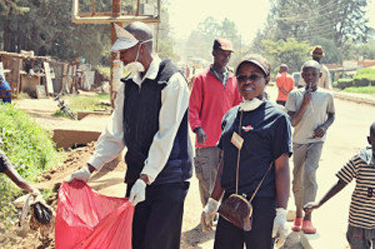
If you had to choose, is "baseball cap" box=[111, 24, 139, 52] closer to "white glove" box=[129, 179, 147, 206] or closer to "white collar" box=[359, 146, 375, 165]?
"white glove" box=[129, 179, 147, 206]

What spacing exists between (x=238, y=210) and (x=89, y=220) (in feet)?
3.29

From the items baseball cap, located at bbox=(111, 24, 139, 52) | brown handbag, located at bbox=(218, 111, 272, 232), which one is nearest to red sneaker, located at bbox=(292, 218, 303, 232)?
brown handbag, located at bbox=(218, 111, 272, 232)

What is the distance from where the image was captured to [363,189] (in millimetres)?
3098

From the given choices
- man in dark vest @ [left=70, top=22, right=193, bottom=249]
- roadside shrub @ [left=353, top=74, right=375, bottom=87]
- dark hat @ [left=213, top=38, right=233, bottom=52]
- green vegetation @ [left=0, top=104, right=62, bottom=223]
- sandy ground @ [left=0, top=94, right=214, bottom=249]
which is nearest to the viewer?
man in dark vest @ [left=70, top=22, right=193, bottom=249]

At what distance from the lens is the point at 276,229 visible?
2611 millimetres

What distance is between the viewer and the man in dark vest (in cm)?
283

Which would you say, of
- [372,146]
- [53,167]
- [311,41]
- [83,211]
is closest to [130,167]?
[83,211]

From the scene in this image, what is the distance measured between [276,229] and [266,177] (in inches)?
12.3

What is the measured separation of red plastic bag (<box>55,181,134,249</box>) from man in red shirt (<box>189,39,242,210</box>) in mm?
1841

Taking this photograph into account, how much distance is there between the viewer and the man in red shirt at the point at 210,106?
4660 millimetres

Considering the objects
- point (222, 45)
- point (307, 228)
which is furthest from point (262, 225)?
point (222, 45)

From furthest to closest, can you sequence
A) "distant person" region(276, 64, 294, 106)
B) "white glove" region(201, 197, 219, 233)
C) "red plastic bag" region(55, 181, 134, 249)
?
"distant person" region(276, 64, 294, 106)
"white glove" region(201, 197, 219, 233)
"red plastic bag" region(55, 181, 134, 249)

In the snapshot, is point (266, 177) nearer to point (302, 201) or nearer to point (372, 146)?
point (372, 146)

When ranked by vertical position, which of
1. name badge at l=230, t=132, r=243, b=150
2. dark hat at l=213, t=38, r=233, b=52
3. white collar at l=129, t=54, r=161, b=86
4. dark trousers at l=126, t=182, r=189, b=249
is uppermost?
dark hat at l=213, t=38, r=233, b=52
